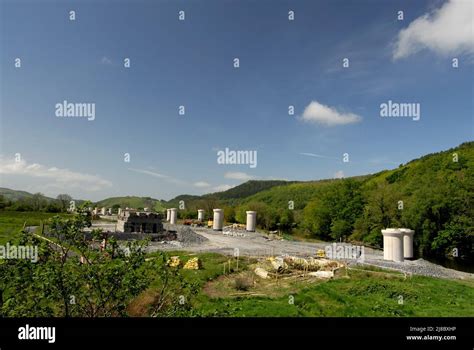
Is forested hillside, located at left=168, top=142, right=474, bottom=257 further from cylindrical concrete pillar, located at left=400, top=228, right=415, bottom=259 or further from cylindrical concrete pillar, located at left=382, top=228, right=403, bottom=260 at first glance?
cylindrical concrete pillar, located at left=400, top=228, right=415, bottom=259

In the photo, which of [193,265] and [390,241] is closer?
[193,265]

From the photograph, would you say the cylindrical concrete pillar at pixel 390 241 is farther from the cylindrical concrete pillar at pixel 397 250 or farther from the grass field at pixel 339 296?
the grass field at pixel 339 296

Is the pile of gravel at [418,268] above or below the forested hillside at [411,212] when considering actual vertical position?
below

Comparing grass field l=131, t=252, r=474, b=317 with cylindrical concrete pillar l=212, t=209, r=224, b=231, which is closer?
grass field l=131, t=252, r=474, b=317

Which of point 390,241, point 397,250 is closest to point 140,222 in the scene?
point 390,241

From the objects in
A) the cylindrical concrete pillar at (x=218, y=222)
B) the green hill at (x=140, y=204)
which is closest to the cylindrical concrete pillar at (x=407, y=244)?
the cylindrical concrete pillar at (x=218, y=222)

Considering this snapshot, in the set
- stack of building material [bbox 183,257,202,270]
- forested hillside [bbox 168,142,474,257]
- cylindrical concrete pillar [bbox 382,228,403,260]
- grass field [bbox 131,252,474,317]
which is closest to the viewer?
grass field [bbox 131,252,474,317]

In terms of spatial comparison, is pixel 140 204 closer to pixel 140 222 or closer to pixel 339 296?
pixel 140 222

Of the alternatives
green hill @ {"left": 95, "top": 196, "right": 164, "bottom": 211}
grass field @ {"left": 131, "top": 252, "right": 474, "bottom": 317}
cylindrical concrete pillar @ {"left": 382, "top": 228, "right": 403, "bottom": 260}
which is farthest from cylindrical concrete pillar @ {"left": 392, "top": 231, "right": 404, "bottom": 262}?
green hill @ {"left": 95, "top": 196, "right": 164, "bottom": 211}
